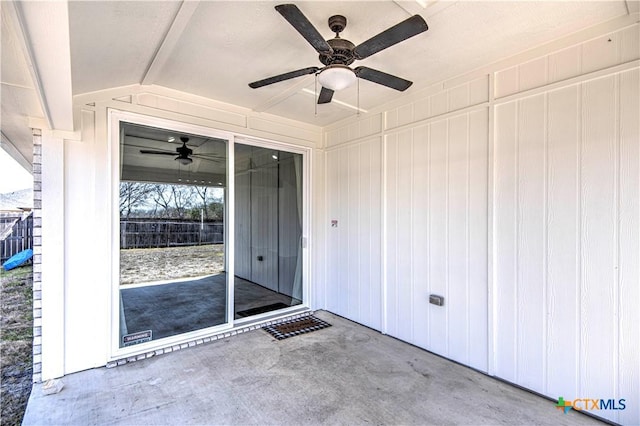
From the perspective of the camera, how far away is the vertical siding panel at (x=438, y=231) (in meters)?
3.07

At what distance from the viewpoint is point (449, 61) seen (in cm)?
266

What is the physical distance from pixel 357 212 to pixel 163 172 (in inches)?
92.4

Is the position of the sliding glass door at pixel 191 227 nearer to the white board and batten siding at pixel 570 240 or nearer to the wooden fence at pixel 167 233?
the wooden fence at pixel 167 233

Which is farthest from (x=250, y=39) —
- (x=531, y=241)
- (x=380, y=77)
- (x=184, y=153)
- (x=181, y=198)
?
(x=531, y=241)

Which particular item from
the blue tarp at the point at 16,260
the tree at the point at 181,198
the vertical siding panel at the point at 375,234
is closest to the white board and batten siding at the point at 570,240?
the vertical siding panel at the point at 375,234

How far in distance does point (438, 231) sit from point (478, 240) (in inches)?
15.7

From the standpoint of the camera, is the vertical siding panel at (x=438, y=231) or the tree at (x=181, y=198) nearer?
the vertical siding panel at (x=438, y=231)

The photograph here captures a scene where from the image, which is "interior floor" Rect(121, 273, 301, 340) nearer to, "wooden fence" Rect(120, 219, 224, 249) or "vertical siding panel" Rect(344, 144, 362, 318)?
"wooden fence" Rect(120, 219, 224, 249)

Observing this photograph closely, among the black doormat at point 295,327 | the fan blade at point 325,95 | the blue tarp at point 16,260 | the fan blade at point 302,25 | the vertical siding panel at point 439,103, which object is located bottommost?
the black doormat at point 295,327

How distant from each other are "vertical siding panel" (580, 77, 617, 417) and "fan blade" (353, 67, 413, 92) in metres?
1.31

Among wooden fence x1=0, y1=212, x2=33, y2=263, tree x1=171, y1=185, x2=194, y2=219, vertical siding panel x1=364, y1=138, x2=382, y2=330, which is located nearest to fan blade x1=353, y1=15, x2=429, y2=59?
vertical siding panel x1=364, y1=138, x2=382, y2=330

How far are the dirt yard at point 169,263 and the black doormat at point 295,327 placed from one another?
3.26 ft

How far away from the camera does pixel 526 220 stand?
2.51 meters

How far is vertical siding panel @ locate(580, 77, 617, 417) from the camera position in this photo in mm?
2109
